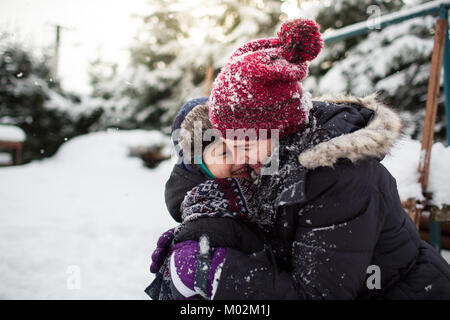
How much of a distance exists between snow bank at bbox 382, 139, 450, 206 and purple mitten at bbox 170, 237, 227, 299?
140 centimetres

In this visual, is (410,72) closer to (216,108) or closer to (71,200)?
(216,108)

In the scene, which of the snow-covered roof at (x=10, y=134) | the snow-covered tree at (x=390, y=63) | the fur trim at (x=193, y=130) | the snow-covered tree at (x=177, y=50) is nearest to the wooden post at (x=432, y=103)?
the fur trim at (x=193, y=130)

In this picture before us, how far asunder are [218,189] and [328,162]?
1.54 ft

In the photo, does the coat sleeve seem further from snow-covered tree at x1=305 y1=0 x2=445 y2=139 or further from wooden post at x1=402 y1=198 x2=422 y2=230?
snow-covered tree at x1=305 y1=0 x2=445 y2=139

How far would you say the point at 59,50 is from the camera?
32.6ft

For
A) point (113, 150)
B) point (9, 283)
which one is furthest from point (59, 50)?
point (9, 283)

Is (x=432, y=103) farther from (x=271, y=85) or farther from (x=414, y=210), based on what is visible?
(x=271, y=85)

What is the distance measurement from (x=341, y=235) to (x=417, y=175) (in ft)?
4.34

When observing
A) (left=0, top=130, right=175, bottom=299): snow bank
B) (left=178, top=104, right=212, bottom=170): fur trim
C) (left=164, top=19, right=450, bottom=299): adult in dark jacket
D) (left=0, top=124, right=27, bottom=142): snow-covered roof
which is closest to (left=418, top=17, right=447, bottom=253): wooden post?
(left=164, top=19, right=450, bottom=299): adult in dark jacket

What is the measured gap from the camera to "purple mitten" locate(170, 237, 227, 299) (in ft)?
3.30

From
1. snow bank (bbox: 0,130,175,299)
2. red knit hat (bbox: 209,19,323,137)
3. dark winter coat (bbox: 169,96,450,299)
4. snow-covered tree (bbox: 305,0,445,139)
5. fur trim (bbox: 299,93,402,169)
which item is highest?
snow-covered tree (bbox: 305,0,445,139)

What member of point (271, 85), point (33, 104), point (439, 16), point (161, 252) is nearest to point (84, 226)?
point (161, 252)

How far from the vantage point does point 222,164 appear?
132 cm

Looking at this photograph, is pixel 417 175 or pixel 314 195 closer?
pixel 314 195
